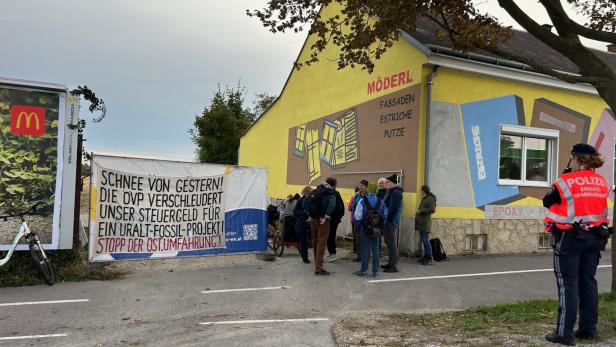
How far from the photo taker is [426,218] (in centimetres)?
1073

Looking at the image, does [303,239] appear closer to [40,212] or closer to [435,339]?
[40,212]

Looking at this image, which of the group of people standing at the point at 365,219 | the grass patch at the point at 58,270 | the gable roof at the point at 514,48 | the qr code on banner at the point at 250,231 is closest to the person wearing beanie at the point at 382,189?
the group of people standing at the point at 365,219

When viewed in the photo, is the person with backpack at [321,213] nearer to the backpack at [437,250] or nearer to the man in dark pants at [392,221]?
the man in dark pants at [392,221]

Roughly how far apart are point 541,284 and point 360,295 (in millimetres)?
3590

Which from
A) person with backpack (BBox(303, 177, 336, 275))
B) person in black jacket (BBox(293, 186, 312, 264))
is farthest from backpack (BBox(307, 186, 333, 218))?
person in black jacket (BBox(293, 186, 312, 264))

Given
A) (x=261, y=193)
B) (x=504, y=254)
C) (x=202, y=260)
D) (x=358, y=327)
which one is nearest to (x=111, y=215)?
(x=202, y=260)

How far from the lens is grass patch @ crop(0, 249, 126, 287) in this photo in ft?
26.0

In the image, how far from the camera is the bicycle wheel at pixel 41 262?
7.83 m

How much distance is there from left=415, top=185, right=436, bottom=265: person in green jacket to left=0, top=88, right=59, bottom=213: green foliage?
7249mm

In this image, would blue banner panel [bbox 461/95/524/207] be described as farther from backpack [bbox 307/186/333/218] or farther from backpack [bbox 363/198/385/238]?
backpack [bbox 307/186/333/218]

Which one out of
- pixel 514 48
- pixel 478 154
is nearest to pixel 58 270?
pixel 478 154

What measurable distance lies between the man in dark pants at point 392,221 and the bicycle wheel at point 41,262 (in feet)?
19.2

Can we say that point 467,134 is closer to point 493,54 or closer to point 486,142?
point 486,142

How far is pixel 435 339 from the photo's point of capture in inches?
197
